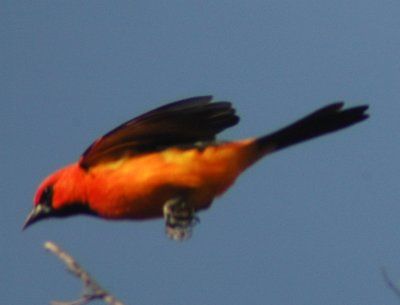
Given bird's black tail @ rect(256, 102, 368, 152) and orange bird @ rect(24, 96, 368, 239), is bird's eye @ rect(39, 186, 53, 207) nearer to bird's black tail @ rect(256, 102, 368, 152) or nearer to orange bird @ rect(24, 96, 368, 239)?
orange bird @ rect(24, 96, 368, 239)

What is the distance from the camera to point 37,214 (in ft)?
18.6

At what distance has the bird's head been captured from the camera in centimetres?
530

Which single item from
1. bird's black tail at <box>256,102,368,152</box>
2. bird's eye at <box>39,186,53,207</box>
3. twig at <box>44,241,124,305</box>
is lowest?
twig at <box>44,241,124,305</box>

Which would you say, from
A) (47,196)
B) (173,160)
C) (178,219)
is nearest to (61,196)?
(47,196)

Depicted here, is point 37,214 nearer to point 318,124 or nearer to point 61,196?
point 61,196

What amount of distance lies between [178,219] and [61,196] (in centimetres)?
91

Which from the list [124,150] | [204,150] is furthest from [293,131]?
[124,150]

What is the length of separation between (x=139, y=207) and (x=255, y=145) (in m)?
0.70

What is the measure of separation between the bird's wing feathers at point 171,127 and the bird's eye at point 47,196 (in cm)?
50

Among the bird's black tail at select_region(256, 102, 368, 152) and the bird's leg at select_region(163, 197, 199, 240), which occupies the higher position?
the bird's black tail at select_region(256, 102, 368, 152)

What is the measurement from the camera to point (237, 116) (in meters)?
5.20

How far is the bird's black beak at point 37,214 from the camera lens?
5.59 meters

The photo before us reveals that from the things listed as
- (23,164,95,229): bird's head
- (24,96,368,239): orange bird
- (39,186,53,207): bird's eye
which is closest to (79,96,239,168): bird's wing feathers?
(24,96,368,239): orange bird

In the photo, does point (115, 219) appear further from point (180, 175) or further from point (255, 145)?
point (255, 145)
